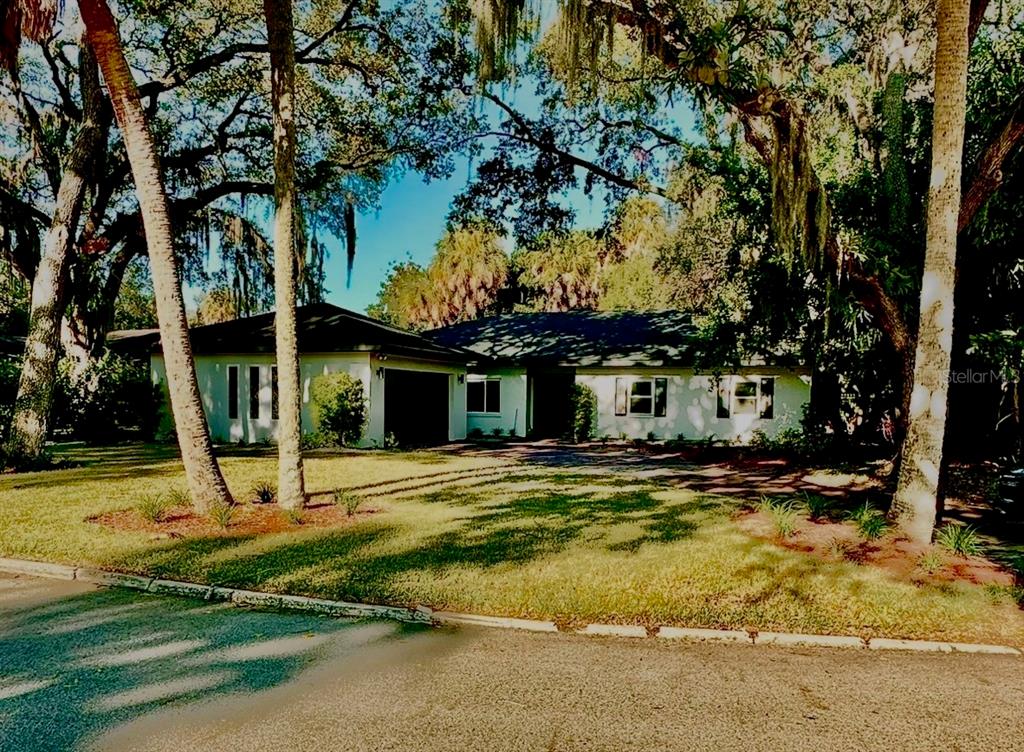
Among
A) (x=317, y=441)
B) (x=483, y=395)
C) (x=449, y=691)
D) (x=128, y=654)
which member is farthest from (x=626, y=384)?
(x=128, y=654)

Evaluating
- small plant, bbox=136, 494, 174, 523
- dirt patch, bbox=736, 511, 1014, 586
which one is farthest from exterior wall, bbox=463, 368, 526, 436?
dirt patch, bbox=736, 511, 1014, 586

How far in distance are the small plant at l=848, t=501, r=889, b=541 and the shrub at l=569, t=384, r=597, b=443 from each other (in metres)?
13.2

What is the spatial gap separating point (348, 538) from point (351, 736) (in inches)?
162

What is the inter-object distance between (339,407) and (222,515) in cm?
954

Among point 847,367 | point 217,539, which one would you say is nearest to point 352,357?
point 217,539

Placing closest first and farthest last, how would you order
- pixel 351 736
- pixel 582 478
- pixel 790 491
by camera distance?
pixel 351 736 → pixel 790 491 → pixel 582 478

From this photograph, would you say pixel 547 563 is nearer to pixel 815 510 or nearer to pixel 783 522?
pixel 783 522

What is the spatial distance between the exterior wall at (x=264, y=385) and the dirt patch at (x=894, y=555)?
11714 millimetres

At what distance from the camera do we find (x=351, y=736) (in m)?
3.35

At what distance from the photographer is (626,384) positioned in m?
21.6

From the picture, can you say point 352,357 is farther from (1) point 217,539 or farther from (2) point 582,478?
(1) point 217,539

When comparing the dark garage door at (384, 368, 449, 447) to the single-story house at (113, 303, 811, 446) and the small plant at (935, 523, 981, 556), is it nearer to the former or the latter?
the single-story house at (113, 303, 811, 446)

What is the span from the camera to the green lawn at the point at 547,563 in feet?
17.6

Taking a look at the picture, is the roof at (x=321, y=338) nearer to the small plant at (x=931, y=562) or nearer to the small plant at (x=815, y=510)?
the small plant at (x=815, y=510)
